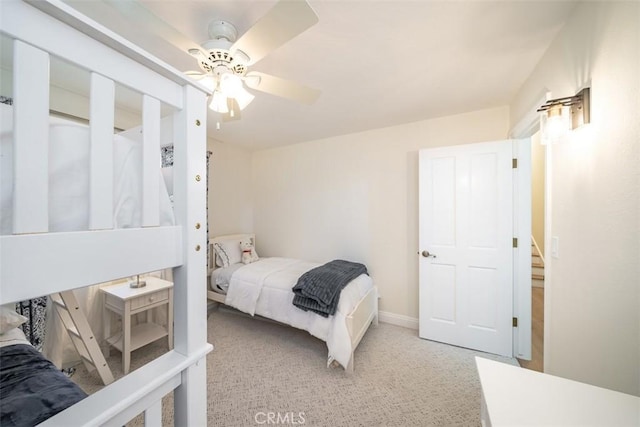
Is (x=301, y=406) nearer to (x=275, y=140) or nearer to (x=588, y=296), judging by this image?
(x=588, y=296)

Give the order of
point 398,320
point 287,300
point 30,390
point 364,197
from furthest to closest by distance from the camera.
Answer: point 364,197
point 398,320
point 287,300
point 30,390

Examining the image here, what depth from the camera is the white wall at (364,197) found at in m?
2.68

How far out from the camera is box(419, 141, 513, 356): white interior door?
6.99 feet

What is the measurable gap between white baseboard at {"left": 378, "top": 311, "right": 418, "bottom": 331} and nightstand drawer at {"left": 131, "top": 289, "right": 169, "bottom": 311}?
7.77ft

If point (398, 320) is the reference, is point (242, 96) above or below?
above

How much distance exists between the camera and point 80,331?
1.59 metres

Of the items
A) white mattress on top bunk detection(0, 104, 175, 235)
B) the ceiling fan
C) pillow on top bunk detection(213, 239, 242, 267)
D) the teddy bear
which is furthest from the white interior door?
white mattress on top bunk detection(0, 104, 175, 235)

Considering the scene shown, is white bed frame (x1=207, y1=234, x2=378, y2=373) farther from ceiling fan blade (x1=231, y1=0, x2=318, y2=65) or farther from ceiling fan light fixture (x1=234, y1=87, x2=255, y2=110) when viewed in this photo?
ceiling fan blade (x1=231, y1=0, x2=318, y2=65)

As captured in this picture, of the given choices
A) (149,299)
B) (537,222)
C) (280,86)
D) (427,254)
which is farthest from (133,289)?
(537,222)

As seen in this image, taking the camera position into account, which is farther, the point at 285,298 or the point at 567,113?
the point at 285,298

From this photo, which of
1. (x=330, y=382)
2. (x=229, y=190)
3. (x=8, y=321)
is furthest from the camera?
(x=229, y=190)

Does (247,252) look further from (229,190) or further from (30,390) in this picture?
(30,390)

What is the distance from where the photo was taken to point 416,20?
1288 mm

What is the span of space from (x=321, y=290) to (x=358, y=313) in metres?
0.42
